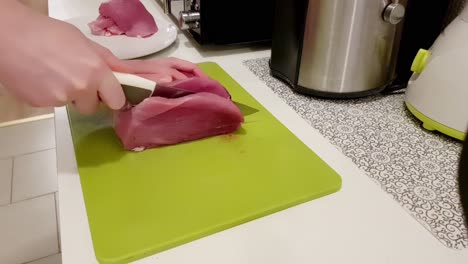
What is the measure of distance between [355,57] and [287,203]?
302 millimetres

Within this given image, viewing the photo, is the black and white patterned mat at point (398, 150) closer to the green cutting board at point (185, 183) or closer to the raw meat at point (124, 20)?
the green cutting board at point (185, 183)

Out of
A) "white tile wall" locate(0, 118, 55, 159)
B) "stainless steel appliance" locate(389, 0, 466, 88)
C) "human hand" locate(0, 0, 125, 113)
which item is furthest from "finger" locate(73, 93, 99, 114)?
"white tile wall" locate(0, 118, 55, 159)

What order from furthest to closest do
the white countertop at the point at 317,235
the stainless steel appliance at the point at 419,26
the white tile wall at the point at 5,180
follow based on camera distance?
the white tile wall at the point at 5,180, the stainless steel appliance at the point at 419,26, the white countertop at the point at 317,235

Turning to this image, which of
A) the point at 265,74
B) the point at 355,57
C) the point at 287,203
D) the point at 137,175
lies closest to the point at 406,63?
the point at 355,57

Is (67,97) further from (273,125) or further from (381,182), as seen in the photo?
(381,182)

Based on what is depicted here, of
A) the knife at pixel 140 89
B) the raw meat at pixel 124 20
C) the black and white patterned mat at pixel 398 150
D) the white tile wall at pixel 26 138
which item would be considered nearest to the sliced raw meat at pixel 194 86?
the knife at pixel 140 89

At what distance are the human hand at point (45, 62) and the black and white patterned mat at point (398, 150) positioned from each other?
0.35 m

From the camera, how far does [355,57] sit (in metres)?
0.66

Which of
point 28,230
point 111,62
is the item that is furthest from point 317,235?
point 28,230

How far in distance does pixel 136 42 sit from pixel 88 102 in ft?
1.26

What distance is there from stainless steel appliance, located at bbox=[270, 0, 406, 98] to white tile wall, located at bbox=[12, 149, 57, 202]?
120 cm

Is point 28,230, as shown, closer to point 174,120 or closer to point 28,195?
point 28,195

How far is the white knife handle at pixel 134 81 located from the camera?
21.4 inches

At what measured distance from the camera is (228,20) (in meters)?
0.83
